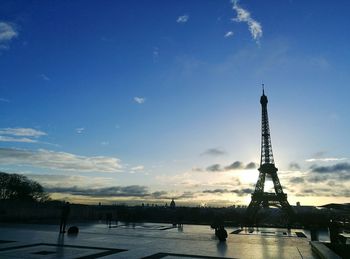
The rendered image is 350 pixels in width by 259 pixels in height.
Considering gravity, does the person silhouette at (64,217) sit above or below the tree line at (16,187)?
below

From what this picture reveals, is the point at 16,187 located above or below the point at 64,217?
above

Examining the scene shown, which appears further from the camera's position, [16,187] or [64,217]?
[16,187]

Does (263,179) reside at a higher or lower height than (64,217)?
higher

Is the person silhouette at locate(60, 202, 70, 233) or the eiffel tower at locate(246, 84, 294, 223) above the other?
the eiffel tower at locate(246, 84, 294, 223)

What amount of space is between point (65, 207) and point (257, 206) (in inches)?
2296

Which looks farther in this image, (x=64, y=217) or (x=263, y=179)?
(x=263, y=179)

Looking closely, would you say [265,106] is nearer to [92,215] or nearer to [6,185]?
[92,215]

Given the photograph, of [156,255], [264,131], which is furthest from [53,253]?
[264,131]

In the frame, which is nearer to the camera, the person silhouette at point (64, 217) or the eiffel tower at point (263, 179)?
the person silhouette at point (64, 217)

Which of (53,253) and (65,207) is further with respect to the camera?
(65,207)

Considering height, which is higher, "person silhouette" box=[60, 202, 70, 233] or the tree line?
the tree line

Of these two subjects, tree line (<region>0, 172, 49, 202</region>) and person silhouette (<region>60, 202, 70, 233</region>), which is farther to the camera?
tree line (<region>0, 172, 49, 202</region>)

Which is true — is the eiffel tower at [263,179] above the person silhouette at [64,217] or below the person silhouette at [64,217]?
above

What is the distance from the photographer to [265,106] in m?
73.2
